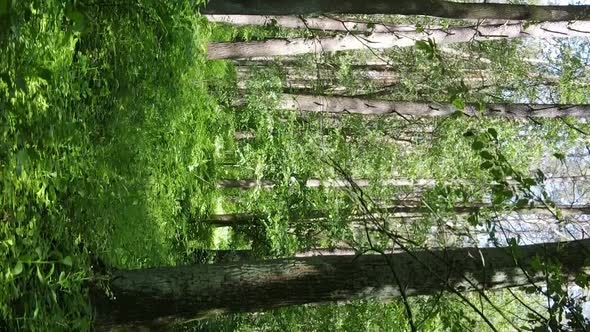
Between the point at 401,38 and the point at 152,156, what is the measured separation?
5093mm

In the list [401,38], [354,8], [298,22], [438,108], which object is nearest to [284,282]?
[354,8]

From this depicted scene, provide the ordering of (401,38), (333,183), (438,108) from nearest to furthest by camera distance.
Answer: (438,108)
(401,38)
(333,183)

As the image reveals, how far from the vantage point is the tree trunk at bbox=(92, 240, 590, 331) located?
4949mm

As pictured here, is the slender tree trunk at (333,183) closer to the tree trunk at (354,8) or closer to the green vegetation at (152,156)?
the green vegetation at (152,156)

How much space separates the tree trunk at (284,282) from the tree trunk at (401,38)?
4.45m

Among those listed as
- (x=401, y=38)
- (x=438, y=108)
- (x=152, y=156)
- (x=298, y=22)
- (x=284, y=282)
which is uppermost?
(x=298, y=22)

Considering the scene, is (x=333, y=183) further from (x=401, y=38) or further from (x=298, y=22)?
(x=298, y=22)

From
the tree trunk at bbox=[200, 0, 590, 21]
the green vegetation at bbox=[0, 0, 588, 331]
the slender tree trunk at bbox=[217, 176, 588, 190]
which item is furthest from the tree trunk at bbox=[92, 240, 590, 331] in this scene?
the slender tree trunk at bbox=[217, 176, 588, 190]

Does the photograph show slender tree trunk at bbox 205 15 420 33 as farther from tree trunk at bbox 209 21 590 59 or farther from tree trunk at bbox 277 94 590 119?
tree trunk at bbox 277 94 590 119

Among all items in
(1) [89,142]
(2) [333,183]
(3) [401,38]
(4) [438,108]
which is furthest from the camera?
(2) [333,183]

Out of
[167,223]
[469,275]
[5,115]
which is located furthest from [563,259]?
[167,223]

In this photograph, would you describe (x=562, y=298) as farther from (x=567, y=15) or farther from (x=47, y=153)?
(x=567, y=15)

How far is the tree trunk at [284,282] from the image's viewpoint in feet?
16.2

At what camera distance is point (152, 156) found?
7152 mm
